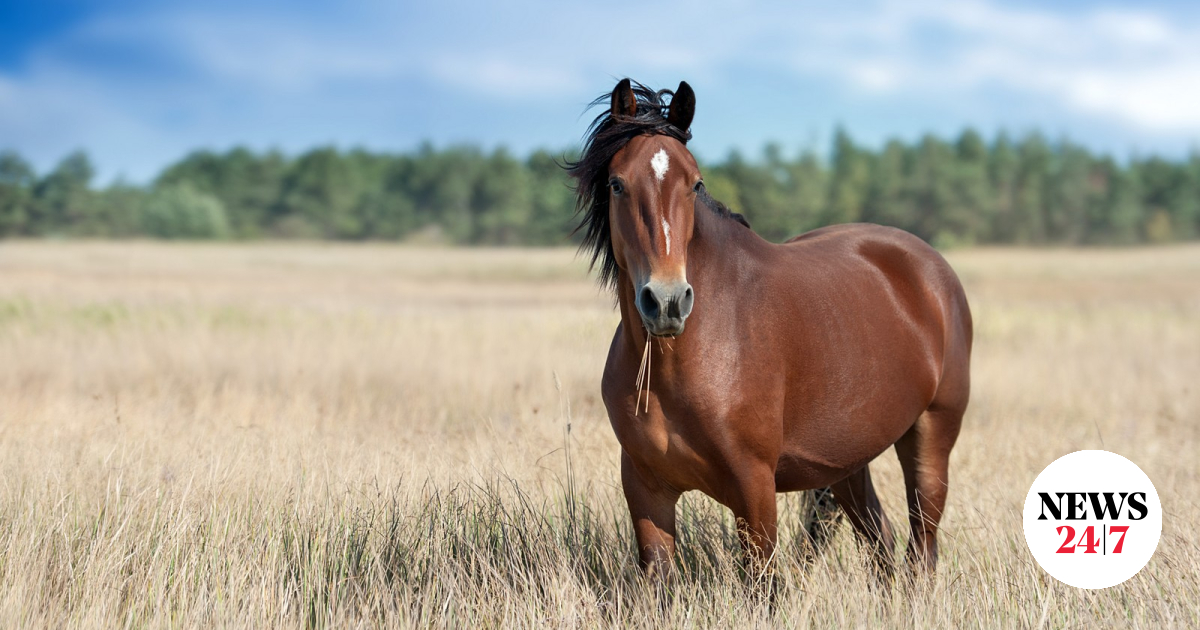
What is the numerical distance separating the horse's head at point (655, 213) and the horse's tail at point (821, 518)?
2039 millimetres

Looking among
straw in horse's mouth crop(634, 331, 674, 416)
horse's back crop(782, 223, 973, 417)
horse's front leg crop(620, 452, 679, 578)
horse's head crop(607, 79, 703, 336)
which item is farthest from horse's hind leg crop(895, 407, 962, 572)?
horse's head crop(607, 79, 703, 336)

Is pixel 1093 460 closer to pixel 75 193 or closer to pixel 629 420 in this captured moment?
pixel 629 420

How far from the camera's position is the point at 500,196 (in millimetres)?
66688

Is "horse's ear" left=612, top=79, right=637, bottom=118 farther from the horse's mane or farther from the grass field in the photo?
the grass field

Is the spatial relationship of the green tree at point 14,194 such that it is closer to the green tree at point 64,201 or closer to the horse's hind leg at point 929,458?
the green tree at point 64,201

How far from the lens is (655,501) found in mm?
3422

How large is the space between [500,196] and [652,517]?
64492 mm

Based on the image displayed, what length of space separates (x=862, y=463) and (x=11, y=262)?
29.6 metres

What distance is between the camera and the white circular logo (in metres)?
3.68

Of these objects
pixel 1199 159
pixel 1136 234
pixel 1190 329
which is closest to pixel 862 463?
pixel 1190 329

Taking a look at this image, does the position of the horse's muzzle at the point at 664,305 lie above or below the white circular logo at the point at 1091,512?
above

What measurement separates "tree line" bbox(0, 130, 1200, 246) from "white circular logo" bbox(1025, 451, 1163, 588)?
53.3 meters

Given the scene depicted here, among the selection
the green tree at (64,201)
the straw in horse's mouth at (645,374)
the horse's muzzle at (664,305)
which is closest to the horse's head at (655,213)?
the horse's muzzle at (664,305)

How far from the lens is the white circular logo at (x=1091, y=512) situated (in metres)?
3.68
